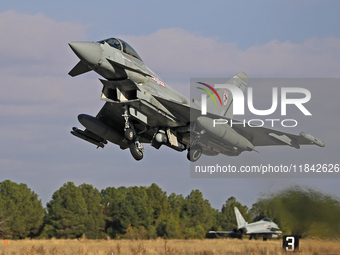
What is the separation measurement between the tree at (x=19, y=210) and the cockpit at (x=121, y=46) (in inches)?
1336

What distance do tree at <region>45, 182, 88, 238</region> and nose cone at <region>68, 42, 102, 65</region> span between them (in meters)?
32.3

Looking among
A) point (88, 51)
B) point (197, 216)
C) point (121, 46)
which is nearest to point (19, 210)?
point (197, 216)

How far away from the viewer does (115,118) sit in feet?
61.6

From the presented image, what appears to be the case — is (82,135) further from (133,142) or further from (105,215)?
(105,215)

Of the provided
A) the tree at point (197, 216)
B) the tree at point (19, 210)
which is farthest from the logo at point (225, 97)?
the tree at point (19, 210)

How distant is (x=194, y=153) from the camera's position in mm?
18125

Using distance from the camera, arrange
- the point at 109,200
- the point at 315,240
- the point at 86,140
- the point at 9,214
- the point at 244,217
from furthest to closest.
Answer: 1. the point at 109,200
2. the point at 9,214
3. the point at 244,217
4. the point at 86,140
5. the point at 315,240

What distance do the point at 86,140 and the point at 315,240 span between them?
10.7 metres

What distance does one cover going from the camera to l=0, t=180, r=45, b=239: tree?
45.3m

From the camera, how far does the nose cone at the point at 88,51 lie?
48.5 feet

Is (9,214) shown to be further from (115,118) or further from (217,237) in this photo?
(115,118)

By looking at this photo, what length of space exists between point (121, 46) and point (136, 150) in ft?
13.0

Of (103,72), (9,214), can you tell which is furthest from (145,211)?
(103,72)

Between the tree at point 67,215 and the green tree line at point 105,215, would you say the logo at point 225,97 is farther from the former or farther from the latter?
the tree at point 67,215
